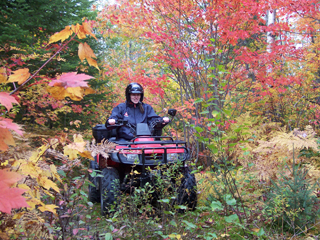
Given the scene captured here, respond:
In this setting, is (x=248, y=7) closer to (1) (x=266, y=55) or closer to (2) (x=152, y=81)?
(1) (x=266, y=55)

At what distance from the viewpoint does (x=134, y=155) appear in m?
3.48

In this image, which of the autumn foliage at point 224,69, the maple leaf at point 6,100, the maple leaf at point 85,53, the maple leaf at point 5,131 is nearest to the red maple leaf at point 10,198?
the maple leaf at point 5,131

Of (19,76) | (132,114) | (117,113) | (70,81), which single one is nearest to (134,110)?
(132,114)

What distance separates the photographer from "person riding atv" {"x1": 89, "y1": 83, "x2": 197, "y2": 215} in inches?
128

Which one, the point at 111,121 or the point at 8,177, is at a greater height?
the point at 111,121

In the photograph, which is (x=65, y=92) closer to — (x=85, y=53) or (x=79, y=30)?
(x=85, y=53)

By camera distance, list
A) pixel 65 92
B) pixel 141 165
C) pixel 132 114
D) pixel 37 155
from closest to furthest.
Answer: pixel 65 92 < pixel 37 155 < pixel 141 165 < pixel 132 114

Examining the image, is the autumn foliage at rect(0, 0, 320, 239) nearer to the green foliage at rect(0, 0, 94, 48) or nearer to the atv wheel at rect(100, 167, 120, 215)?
the green foliage at rect(0, 0, 94, 48)

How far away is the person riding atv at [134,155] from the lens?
10.6ft

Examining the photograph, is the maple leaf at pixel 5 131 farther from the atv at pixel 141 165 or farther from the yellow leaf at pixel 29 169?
the atv at pixel 141 165

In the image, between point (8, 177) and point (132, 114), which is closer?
point (8, 177)

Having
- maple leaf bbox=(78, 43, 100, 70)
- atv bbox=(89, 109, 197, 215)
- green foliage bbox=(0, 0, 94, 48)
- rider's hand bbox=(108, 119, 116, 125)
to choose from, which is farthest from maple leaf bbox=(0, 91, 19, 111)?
green foliage bbox=(0, 0, 94, 48)

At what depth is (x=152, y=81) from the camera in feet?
21.7

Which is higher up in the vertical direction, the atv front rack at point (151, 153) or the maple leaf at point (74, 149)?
the maple leaf at point (74, 149)
